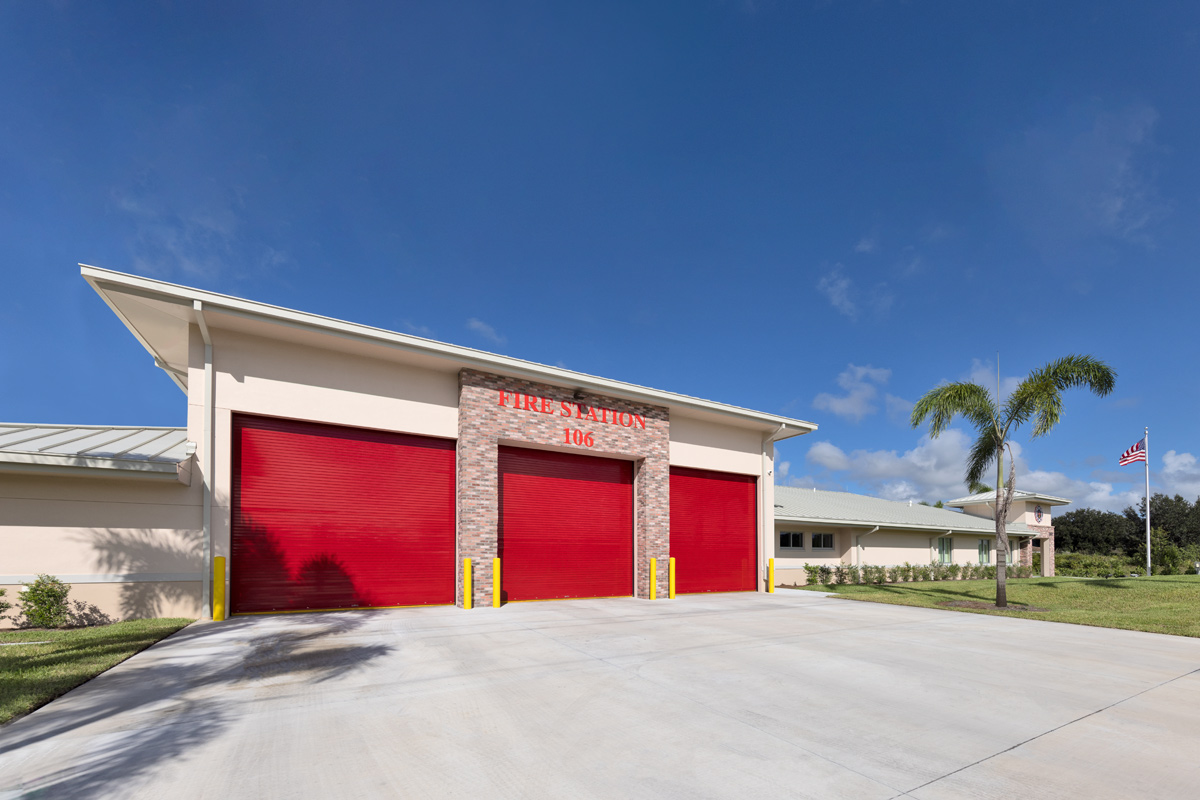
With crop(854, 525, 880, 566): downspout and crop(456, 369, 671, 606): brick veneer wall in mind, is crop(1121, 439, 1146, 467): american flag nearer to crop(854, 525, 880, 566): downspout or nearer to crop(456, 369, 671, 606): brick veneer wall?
crop(854, 525, 880, 566): downspout

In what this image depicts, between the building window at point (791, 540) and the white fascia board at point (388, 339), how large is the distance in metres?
9.82

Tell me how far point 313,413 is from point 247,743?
9160 mm

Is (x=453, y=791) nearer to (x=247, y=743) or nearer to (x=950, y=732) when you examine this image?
(x=247, y=743)

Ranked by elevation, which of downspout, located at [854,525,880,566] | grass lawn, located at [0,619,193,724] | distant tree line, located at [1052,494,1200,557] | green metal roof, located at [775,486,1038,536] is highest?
grass lawn, located at [0,619,193,724]

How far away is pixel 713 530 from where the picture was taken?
67.4 ft

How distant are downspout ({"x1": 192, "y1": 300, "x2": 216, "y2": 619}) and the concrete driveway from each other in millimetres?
1276

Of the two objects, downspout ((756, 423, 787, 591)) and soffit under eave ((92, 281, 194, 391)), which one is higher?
soffit under eave ((92, 281, 194, 391))

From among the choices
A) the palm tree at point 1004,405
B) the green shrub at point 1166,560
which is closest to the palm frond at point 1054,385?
the palm tree at point 1004,405

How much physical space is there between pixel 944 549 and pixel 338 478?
35418mm

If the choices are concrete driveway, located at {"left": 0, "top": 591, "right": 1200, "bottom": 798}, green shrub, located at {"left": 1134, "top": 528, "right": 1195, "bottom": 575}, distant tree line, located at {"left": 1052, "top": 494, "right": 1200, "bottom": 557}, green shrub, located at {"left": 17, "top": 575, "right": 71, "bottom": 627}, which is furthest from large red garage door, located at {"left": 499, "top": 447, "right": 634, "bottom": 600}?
distant tree line, located at {"left": 1052, "top": 494, "right": 1200, "bottom": 557}

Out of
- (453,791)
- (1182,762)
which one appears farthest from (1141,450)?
(453,791)

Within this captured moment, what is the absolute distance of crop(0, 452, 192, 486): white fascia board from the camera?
1024 centimetres

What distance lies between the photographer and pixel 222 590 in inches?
459

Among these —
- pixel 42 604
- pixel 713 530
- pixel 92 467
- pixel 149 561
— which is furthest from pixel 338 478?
pixel 713 530
